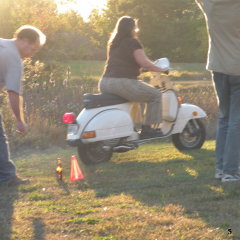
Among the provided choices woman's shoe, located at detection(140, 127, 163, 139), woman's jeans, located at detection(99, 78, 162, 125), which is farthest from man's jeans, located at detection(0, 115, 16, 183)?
woman's shoe, located at detection(140, 127, 163, 139)

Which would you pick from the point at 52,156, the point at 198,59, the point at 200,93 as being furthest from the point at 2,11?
the point at 198,59

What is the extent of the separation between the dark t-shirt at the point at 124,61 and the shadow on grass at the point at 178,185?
1153 mm

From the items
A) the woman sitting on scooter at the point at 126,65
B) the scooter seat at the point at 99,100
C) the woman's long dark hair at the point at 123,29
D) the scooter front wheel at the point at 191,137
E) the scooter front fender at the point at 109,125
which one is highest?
the woman's long dark hair at the point at 123,29

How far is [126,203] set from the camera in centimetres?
571

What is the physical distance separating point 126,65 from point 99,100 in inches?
22.3

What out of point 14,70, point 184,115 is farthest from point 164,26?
point 14,70

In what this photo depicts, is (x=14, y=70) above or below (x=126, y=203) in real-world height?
above

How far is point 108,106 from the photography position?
808 centimetres

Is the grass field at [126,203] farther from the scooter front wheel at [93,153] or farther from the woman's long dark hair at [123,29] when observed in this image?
the woman's long dark hair at [123,29]

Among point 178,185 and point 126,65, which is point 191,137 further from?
point 178,185

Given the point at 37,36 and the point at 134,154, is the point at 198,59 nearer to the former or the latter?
the point at 134,154

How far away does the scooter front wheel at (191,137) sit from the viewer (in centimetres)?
908

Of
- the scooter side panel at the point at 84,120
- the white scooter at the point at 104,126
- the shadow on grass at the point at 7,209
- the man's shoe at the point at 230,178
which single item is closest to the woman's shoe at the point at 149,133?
the white scooter at the point at 104,126

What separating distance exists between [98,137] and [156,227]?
3260mm
